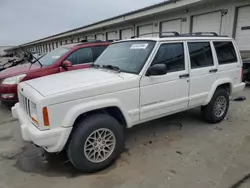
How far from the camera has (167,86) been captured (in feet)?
11.8

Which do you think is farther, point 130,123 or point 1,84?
point 1,84

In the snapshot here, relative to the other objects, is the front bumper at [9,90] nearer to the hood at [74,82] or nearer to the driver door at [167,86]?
the hood at [74,82]

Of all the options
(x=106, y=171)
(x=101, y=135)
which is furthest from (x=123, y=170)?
(x=101, y=135)

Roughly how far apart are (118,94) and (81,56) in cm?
358

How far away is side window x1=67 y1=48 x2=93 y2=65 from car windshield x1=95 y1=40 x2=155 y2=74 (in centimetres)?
214

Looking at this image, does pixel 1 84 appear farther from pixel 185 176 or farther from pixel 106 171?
pixel 185 176

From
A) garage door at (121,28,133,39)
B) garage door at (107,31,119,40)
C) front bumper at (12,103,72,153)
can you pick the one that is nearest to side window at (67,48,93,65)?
front bumper at (12,103,72,153)

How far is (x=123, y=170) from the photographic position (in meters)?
3.01

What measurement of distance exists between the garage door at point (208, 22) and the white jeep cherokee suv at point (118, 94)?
781 cm

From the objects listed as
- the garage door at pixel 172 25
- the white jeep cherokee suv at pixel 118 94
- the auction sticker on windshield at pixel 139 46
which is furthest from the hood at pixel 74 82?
the garage door at pixel 172 25

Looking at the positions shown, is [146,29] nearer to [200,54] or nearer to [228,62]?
Result: [228,62]

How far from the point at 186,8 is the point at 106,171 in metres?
12.1

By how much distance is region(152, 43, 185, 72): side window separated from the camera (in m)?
3.57

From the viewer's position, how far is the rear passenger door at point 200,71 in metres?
4.01
